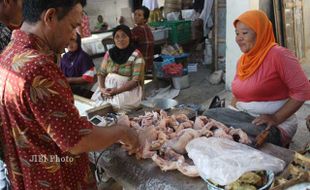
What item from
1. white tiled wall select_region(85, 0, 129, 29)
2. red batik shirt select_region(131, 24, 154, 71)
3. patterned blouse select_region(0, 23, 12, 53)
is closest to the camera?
patterned blouse select_region(0, 23, 12, 53)

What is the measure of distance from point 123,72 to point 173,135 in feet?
6.74

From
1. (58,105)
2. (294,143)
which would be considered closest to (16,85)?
(58,105)

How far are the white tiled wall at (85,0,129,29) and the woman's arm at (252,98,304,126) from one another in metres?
6.92

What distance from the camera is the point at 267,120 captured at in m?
2.38

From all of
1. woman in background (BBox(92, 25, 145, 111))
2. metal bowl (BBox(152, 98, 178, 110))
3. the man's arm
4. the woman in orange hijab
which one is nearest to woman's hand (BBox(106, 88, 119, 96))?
woman in background (BBox(92, 25, 145, 111))

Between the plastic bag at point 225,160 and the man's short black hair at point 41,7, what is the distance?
39.4 inches

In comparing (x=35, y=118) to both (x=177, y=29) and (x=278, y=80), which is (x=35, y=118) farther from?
(x=177, y=29)

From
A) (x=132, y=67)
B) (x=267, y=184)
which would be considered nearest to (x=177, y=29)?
(x=132, y=67)

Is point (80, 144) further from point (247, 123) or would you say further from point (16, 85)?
point (247, 123)

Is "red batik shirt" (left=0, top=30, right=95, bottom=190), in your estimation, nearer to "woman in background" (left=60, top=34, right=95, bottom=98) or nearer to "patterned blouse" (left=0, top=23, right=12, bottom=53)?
"patterned blouse" (left=0, top=23, right=12, bottom=53)

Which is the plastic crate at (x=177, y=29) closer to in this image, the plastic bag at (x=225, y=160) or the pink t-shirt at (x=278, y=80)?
the pink t-shirt at (x=278, y=80)

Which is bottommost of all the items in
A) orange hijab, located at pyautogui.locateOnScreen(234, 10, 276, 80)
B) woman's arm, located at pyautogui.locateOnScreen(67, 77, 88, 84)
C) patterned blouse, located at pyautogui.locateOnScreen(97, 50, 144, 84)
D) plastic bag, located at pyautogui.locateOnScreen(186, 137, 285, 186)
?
plastic bag, located at pyautogui.locateOnScreen(186, 137, 285, 186)

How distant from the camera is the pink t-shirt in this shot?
7.82ft

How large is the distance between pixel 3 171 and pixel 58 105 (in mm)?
763
